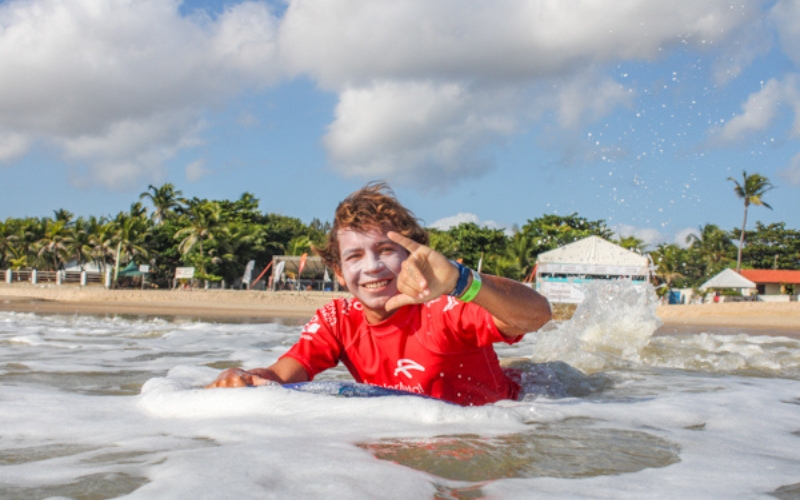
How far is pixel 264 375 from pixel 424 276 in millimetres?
1064

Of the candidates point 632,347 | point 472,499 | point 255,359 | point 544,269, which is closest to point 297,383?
point 472,499

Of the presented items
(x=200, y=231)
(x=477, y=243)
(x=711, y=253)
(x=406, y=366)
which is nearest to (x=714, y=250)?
(x=711, y=253)

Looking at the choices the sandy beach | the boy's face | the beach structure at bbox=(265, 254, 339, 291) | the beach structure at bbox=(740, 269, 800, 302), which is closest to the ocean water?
the boy's face

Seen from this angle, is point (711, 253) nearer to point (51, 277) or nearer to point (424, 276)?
point (51, 277)

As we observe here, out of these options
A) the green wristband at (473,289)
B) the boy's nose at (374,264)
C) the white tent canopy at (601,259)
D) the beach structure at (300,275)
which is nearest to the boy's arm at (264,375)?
the boy's nose at (374,264)

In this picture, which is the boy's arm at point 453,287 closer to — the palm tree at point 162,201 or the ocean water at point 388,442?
the ocean water at point 388,442

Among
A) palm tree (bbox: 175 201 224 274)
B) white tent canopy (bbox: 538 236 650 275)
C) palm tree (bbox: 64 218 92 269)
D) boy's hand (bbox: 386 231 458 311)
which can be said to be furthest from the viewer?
palm tree (bbox: 64 218 92 269)

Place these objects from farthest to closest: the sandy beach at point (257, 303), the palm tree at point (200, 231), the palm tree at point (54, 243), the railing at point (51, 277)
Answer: the palm tree at point (54, 243) < the palm tree at point (200, 231) < the railing at point (51, 277) < the sandy beach at point (257, 303)

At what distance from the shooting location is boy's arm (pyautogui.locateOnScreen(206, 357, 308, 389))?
2793 mm

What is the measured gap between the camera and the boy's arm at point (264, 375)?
2793mm

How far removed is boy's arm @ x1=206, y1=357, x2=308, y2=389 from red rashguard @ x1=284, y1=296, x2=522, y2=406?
43 mm

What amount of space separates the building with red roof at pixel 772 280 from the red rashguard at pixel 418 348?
174 feet

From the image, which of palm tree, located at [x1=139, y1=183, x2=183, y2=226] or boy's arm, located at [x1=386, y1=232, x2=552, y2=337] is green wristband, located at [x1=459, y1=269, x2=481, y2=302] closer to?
boy's arm, located at [x1=386, y1=232, x2=552, y2=337]

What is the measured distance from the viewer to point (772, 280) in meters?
49.2
